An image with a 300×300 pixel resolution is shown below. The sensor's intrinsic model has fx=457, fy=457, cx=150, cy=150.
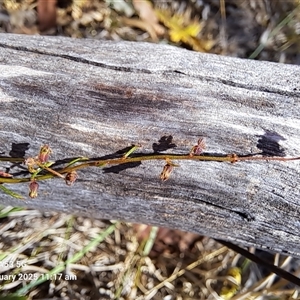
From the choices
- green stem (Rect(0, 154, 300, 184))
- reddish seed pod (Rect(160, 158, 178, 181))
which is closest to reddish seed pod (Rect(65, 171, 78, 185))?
green stem (Rect(0, 154, 300, 184))

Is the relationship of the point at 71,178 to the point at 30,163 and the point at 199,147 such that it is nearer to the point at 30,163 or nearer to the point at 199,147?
the point at 30,163

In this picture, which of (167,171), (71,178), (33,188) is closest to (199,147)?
(167,171)

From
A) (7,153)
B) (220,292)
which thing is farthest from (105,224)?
(7,153)

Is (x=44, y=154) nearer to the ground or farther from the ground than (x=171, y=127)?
nearer to the ground

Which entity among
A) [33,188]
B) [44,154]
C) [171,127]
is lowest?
[33,188]

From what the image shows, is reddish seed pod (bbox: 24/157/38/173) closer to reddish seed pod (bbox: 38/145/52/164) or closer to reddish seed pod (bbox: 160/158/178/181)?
reddish seed pod (bbox: 38/145/52/164)

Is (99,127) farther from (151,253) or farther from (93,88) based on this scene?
(151,253)

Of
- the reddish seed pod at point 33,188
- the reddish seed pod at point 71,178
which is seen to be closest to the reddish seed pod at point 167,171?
the reddish seed pod at point 71,178

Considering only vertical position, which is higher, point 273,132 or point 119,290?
point 273,132
